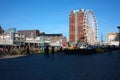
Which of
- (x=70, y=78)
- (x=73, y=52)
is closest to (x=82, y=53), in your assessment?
(x=73, y=52)

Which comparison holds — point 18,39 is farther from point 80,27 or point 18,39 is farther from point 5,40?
point 80,27

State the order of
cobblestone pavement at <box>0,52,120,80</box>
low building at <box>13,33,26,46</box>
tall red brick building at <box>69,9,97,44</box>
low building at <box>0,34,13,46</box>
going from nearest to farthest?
cobblestone pavement at <box>0,52,120,80</box>, low building at <box>0,34,13,46</box>, low building at <box>13,33,26,46</box>, tall red brick building at <box>69,9,97,44</box>

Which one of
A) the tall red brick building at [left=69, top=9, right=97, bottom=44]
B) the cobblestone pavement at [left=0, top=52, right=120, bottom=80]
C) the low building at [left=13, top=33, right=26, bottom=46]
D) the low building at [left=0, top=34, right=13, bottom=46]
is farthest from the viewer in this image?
the tall red brick building at [left=69, top=9, right=97, bottom=44]

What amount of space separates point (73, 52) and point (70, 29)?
129m

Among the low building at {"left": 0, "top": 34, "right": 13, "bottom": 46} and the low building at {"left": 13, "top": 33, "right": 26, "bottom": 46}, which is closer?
the low building at {"left": 0, "top": 34, "right": 13, "bottom": 46}

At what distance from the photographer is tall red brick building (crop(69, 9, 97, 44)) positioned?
586 feet

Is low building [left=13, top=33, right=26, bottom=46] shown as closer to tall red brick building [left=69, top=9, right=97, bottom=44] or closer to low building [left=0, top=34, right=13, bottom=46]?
low building [left=0, top=34, right=13, bottom=46]

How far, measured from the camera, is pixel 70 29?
185 metres

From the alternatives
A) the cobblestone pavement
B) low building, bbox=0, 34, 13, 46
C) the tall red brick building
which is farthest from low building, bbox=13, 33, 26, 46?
the cobblestone pavement

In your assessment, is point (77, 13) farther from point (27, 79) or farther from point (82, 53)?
point (27, 79)

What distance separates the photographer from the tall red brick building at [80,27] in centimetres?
17850

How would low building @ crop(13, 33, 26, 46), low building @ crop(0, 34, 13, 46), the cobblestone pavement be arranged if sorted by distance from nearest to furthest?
1. the cobblestone pavement
2. low building @ crop(0, 34, 13, 46)
3. low building @ crop(13, 33, 26, 46)

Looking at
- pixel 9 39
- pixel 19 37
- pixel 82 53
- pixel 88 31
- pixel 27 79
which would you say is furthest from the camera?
pixel 88 31

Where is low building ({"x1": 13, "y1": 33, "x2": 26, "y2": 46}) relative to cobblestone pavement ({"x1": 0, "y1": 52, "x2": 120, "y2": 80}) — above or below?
above
